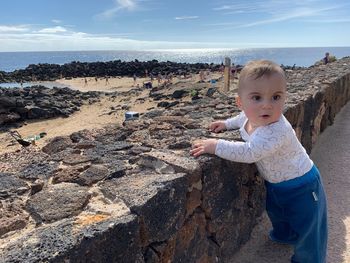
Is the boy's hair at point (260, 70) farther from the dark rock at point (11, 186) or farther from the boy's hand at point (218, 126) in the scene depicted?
the dark rock at point (11, 186)

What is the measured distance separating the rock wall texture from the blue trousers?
42cm

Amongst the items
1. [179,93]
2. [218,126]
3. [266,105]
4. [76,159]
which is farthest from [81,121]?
[266,105]

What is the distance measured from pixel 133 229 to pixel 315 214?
143 cm

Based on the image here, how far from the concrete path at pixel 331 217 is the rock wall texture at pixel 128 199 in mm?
140

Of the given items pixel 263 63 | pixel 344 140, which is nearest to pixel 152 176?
pixel 263 63

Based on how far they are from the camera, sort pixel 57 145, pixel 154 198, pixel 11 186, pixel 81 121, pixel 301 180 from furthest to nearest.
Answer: pixel 81 121
pixel 57 145
pixel 301 180
pixel 11 186
pixel 154 198

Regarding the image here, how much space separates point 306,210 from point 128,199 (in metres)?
1.34

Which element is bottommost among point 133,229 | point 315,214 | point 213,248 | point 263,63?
point 213,248

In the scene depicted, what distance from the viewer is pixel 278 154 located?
2592 mm

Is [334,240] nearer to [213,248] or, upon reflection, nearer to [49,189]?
[213,248]

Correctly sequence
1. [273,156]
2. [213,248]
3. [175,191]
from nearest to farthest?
[175,191], [273,156], [213,248]

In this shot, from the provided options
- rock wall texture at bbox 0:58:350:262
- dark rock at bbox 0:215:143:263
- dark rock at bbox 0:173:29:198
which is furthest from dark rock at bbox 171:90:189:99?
dark rock at bbox 0:215:143:263

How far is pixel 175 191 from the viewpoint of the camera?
221 centimetres

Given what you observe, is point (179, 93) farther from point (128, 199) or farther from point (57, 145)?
point (128, 199)
